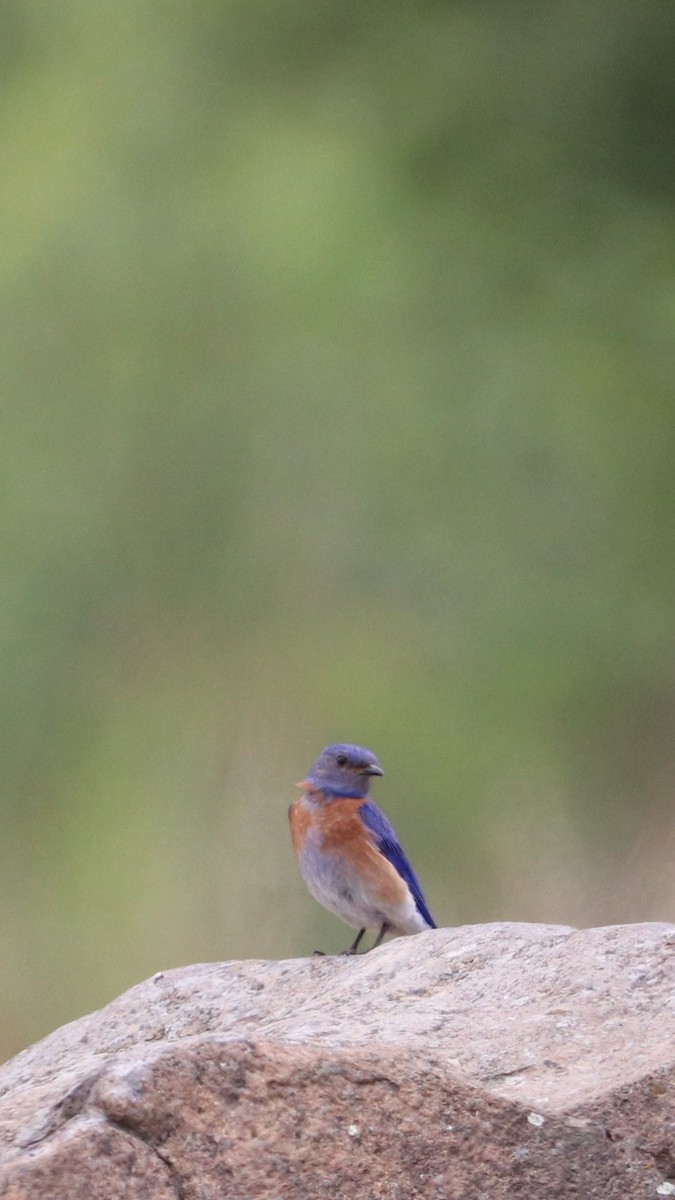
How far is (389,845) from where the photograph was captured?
12.2 feet

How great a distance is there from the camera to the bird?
3.64 metres

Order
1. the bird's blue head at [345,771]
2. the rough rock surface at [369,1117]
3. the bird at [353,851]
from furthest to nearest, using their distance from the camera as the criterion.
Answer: the bird's blue head at [345,771] < the bird at [353,851] < the rough rock surface at [369,1117]

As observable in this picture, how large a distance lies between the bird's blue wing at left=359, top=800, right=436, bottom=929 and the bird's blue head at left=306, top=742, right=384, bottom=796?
6 centimetres

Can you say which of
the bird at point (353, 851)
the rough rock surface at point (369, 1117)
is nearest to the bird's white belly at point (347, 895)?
the bird at point (353, 851)

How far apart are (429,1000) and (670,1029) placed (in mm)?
535

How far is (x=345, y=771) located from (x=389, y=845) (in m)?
0.24

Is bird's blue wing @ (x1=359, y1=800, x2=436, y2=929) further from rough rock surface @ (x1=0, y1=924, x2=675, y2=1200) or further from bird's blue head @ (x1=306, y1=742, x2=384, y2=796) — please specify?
rough rock surface @ (x1=0, y1=924, x2=675, y2=1200)

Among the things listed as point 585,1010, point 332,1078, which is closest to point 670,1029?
point 585,1010

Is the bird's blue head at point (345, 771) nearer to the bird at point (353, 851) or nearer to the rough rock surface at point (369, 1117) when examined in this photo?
the bird at point (353, 851)

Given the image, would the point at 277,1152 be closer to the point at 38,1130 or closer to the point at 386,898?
the point at 38,1130

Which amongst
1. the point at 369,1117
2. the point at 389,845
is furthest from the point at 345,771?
the point at 369,1117

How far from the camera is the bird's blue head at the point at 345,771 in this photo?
12.5 ft

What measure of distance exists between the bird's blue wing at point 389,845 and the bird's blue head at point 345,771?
6 cm

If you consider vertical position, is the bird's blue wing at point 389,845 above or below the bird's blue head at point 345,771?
below
